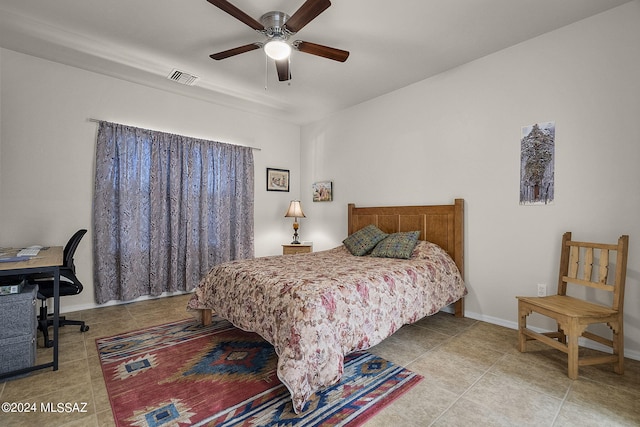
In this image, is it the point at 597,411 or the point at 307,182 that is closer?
the point at 597,411

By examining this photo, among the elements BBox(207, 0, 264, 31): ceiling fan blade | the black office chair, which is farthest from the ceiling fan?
the black office chair

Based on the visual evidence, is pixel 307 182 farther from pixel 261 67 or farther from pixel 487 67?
pixel 487 67

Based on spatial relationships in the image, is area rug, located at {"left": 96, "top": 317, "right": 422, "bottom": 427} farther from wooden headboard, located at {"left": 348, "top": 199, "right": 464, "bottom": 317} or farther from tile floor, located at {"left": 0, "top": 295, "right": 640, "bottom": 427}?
wooden headboard, located at {"left": 348, "top": 199, "right": 464, "bottom": 317}

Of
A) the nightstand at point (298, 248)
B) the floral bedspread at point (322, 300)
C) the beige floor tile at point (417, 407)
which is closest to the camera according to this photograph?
the beige floor tile at point (417, 407)

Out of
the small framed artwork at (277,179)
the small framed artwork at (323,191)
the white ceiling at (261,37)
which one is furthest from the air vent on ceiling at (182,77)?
the small framed artwork at (323,191)

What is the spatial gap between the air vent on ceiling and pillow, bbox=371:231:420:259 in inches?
120

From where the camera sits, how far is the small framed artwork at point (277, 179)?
5.16 m

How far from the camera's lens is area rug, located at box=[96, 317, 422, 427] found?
1675 millimetres

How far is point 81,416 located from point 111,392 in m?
0.22

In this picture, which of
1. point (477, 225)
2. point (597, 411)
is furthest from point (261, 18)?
point (597, 411)

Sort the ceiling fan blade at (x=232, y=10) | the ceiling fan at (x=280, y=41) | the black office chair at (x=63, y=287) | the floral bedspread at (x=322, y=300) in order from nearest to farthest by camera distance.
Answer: the floral bedspread at (x=322, y=300) < the ceiling fan blade at (x=232, y=10) < the ceiling fan at (x=280, y=41) < the black office chair at (x=63, y=287)

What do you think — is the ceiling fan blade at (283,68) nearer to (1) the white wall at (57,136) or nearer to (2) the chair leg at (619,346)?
(1) the white wall at (57,136)

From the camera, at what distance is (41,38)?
285 cm

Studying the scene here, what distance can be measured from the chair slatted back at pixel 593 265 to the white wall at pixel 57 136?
4.68 m
